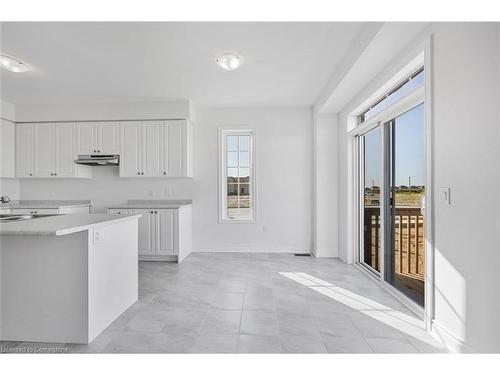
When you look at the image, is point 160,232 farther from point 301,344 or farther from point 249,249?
point 301,344

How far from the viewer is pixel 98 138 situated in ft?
14.6

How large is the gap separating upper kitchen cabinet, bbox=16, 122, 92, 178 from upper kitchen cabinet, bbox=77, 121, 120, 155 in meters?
0.12

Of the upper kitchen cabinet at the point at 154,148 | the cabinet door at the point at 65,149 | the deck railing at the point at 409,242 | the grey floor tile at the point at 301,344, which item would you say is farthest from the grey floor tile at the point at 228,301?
the cabinet door at the point at 65,149

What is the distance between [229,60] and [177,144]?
192cm

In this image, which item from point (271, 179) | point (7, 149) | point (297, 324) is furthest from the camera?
point (271, 179)

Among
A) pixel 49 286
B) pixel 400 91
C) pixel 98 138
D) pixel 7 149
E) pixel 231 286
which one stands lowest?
pixel 231 286

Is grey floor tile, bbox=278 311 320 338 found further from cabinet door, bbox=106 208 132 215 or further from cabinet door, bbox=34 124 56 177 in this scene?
cabinet door, bbox=34 124 56 177

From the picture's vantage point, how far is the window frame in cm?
477

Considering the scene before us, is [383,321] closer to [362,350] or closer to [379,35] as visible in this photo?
[362,350]

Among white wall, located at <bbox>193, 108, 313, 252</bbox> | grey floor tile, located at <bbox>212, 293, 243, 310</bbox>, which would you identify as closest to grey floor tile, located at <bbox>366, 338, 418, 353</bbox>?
grey floor tile, located at <bbox>212, 293, 243, 310</bbox>

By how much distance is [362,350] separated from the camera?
1.86 meters

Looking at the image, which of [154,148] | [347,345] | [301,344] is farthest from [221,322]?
[154,148]

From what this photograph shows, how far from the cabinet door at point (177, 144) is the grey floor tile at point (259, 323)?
105 inches

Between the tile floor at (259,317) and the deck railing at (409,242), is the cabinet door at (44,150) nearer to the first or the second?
the tile floor at (259,317)
